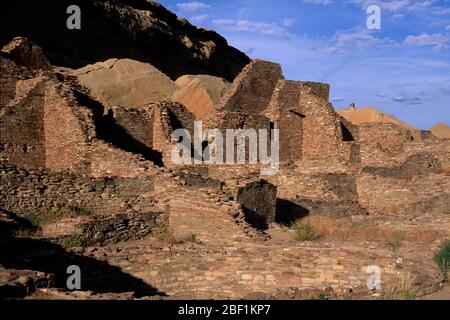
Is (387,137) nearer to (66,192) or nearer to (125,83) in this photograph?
(125,83)

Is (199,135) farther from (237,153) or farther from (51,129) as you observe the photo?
(51,129)

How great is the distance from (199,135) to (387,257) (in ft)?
37.3

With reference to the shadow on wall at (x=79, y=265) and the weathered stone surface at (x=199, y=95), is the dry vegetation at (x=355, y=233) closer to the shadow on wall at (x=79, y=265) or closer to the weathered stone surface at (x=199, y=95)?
the shadow on wall at (x=79, y=265)

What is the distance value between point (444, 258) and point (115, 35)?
86.1 feet

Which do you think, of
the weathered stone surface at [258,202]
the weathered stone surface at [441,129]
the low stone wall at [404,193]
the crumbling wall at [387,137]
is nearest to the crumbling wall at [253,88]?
the crumbling wall at [387,137]

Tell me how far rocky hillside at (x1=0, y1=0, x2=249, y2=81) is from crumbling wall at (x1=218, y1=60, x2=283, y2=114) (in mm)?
10513

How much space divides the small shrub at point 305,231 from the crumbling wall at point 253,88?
27.5 feet

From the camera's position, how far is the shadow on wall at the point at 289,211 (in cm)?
1723

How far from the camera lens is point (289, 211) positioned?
1778 centimetres

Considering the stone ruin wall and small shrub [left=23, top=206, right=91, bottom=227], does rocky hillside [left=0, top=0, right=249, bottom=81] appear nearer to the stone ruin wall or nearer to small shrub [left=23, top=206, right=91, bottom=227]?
the stone ruin wall

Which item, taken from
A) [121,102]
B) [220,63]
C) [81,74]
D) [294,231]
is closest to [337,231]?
[294,231]

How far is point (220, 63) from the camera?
4178cm

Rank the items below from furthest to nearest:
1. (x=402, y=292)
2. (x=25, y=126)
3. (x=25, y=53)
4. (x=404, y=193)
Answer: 1. (x=404, y=193)
2. (x=25, y=53)
3. (x=25, y=126)
4. (x=402, y=292)

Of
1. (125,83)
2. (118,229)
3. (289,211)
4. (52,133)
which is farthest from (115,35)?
(118,229)
